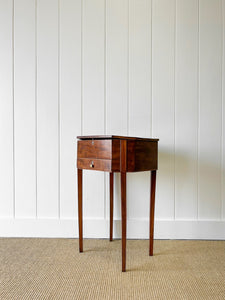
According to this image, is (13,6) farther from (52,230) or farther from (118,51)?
(52,230)

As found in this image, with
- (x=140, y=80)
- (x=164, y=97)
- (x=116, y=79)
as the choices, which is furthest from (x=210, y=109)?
(x=116, y=79)

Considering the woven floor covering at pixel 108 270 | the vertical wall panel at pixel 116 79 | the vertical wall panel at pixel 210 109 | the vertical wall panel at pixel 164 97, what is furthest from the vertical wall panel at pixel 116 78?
the woven floor covering at pixel 108 270

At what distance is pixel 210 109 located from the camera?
6.15ft

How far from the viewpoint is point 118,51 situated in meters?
1.89

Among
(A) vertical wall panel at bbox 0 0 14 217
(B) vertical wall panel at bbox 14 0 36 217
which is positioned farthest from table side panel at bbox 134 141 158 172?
(A) vertical wall panel at bbox 0 0 14 217

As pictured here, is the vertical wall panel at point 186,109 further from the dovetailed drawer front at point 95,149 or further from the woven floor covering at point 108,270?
the dovetailed drawer front at point 95,149

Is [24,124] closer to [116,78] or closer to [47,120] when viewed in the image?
[47,120]

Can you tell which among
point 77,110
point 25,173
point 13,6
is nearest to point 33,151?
point 25,173

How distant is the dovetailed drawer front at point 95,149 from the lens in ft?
4.39

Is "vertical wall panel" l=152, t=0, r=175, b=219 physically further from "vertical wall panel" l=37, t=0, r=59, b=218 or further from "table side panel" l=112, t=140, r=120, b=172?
"vertical wall panel" l=37, t=0, r=59, b=218

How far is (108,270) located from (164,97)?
1.21 m

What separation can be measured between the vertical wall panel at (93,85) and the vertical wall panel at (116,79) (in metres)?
0.04

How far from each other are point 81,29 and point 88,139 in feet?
3.04

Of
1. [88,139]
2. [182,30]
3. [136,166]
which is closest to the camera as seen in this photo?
[136,166]
